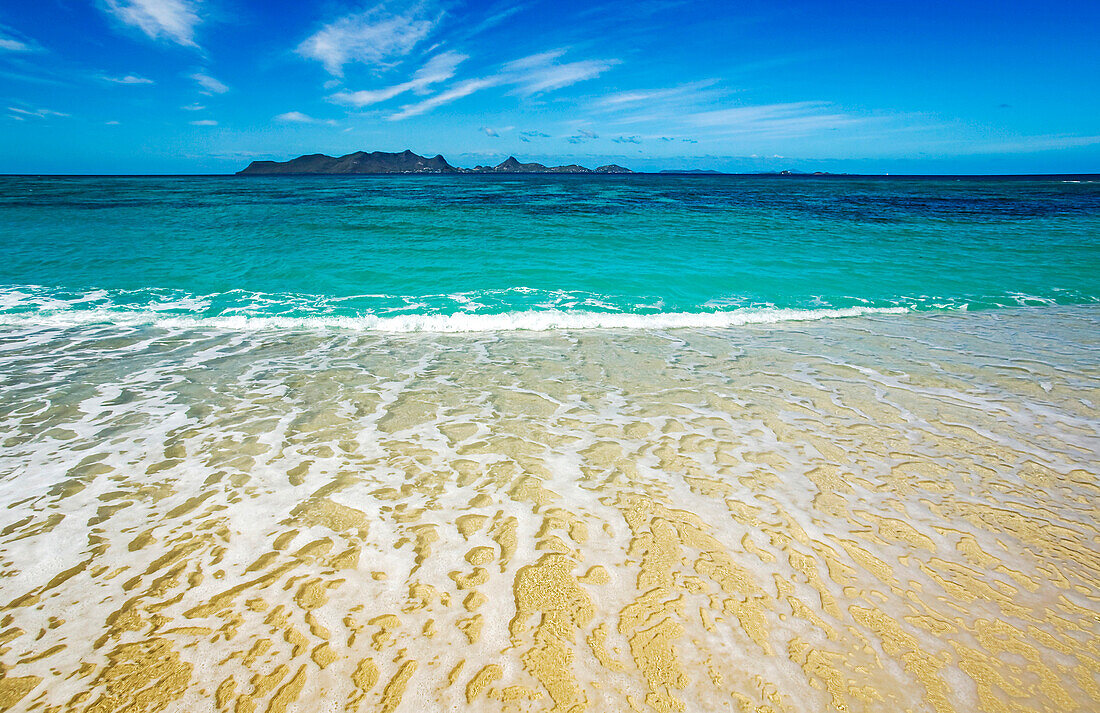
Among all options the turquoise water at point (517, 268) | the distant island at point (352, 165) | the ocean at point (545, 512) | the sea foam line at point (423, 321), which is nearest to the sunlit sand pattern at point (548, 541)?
the ocean at point (545, 512)

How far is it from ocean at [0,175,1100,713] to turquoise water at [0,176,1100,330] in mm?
726

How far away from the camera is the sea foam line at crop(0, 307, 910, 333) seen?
404 inches

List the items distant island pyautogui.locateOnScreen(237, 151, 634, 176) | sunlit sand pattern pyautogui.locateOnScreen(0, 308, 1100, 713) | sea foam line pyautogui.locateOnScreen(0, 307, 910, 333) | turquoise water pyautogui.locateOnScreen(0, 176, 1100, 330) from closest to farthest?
1. sunlit sand pattern pyautogui.locateOnScreen(0, 308, 1100, 713)
2. sea foam line pyautogui.locateOnScreen(0, 307, 910, 333)
3. turquoise water pyautogui.locateOnScreen(0, 176, 1100, 330)
4. distant island pyautogui.locateOnScreen(237, 151, 634, 176)

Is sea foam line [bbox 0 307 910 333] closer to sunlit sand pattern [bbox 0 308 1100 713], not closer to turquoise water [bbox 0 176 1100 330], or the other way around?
turquoise water [bbox 0 176 1100 330]

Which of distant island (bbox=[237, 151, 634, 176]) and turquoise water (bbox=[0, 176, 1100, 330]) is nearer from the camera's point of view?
turquoise water (bbox=[0, 176, 1100, 330])

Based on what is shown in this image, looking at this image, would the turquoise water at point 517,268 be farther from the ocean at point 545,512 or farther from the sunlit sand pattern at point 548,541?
the sunlit sand pattern at point 548,541

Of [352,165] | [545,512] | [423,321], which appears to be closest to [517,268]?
[423,321]

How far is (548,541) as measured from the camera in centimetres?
389

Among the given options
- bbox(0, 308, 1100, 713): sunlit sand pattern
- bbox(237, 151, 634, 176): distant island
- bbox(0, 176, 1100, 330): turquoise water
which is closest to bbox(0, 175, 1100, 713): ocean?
bbox(0, 308, 1100, 713): sunlit sand pattern

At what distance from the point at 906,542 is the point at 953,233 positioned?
2643 centimetres

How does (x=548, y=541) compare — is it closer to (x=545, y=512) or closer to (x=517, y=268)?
(x=545, y=512)

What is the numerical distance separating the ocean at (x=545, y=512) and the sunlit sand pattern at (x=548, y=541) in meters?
0.02

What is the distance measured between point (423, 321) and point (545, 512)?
714cm

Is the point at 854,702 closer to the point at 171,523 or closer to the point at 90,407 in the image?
the point at 171,523
